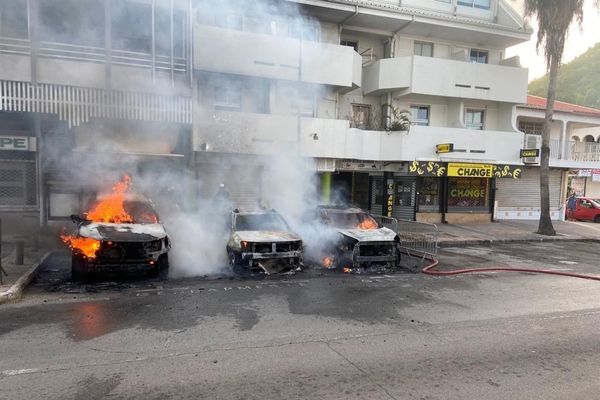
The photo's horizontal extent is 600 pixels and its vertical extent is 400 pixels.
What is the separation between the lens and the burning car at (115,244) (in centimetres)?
704

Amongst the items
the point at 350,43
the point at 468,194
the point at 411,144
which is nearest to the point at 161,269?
the point at 411,144

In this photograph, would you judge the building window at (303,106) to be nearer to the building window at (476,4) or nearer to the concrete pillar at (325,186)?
the concrete pillar at (325,186)

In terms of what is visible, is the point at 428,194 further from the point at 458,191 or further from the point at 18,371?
the point at 18,371

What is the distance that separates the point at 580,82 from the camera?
3809 centimetres

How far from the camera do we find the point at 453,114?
17.5 metres

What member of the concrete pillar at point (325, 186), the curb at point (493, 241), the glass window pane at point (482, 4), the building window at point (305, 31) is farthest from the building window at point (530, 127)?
the building window at point (305, 31)

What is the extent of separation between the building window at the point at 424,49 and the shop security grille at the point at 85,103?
427 inches

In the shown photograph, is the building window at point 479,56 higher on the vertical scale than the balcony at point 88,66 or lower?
higher

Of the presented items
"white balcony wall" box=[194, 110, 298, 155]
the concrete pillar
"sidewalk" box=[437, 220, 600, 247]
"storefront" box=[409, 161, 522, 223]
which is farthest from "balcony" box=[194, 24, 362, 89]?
"sidewalk" box=[437, 220, 600, 247]

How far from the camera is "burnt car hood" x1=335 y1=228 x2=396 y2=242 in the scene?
8.84 metres

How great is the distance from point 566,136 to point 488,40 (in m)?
7.99

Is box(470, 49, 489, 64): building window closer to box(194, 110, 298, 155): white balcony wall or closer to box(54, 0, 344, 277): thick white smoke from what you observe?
box(54, 0, 344, 277): thick white smoke

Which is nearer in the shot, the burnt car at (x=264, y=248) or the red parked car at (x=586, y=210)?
the burnt car at (x=264, y=248)

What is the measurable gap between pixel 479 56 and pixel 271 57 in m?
10.1
